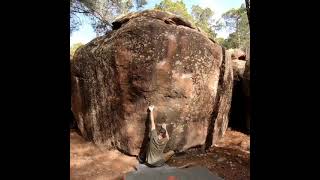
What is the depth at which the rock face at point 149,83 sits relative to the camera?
806cm

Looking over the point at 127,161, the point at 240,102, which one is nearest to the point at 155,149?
the point at 127,161

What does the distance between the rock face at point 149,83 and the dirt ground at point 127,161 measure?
296 millimetres

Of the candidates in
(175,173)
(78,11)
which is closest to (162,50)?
(175,173)

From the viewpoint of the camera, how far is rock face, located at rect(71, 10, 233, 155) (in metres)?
8.06

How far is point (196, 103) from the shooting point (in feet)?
27.7

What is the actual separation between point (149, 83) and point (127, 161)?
2.19 meters

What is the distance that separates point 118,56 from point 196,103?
8.54 ft

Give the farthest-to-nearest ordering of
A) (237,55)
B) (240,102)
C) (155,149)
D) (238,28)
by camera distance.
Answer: (238,28) → (237,55) → (240,102) → (155,149)

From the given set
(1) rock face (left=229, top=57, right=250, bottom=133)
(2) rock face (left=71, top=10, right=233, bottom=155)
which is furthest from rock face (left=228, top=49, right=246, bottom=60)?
(2) rock face (left=71, top=10, right=233, bottom=155)

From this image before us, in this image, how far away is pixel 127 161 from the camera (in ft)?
25.8

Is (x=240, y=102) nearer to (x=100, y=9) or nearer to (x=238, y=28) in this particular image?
(x=100, y=9)
